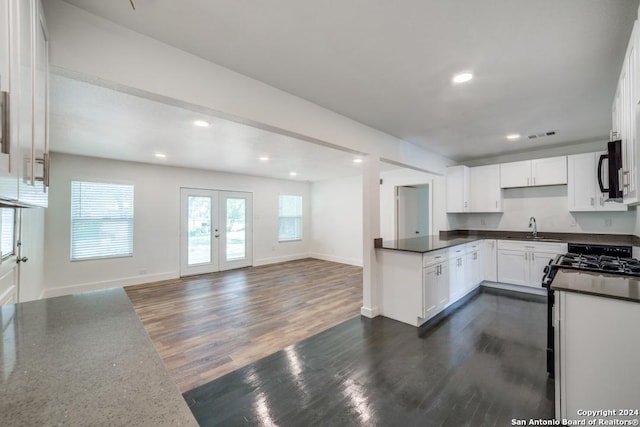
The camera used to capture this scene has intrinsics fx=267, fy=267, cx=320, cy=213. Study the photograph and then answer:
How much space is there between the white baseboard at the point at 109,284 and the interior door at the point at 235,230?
4.00ft

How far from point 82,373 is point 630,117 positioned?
116 inches

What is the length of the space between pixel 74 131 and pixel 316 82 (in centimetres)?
337

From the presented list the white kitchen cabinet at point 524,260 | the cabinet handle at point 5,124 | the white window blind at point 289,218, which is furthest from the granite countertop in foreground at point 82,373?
the white window blind at point 289,218

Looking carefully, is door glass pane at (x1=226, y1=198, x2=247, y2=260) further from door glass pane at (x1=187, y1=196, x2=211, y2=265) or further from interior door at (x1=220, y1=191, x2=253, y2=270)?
door glass pane at (x1=187, y1=196, x2=211, y2=265)

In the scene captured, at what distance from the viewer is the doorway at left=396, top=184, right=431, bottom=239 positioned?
20.4 feet

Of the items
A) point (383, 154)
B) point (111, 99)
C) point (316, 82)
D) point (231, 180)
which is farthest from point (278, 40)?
point (231, 180)

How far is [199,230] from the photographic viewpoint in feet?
20.5

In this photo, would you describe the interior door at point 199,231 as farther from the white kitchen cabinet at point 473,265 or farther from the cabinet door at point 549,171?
the cabinet door at point 549,171

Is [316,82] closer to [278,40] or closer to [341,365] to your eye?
[278,40]

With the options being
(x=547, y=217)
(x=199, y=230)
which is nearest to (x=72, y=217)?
(x=199, y=230)

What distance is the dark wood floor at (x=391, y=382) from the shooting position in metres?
1.81

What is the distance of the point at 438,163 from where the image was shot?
Result: 16.6ft

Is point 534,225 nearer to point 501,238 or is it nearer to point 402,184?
point 501,238

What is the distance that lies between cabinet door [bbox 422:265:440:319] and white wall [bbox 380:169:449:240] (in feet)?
6.93
